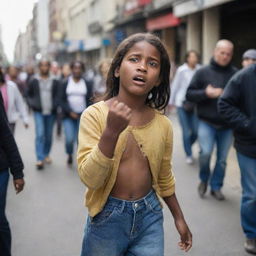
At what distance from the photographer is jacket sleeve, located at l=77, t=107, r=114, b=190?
1970 millimetres

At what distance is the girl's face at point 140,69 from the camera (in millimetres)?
2137

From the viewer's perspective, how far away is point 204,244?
4.39 meters

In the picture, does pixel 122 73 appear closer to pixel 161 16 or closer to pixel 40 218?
pixel 40 218

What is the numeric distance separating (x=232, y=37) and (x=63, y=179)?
7657 millimetres

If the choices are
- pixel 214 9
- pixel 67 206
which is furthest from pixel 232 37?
pixel 67 206

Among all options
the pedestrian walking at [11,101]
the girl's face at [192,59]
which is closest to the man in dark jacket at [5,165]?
the pedestrian walking at [11,101]

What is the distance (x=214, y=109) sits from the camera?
5.62m

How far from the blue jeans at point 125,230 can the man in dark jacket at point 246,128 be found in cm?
192

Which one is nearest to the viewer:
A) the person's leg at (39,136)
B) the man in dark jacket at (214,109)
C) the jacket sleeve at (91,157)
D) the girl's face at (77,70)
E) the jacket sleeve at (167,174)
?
the jacket sleeve at (91,157)

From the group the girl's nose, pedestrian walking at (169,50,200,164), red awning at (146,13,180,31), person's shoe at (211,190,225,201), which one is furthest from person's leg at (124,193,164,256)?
red awning at (146,13,180,31)

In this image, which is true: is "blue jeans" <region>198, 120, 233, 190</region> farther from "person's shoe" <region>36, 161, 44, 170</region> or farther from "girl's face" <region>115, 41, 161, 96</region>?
"girl's face" <region>115, 41, 161, 96</region>

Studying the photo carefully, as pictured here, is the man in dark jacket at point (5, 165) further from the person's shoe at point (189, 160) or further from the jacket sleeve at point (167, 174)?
the person's shoe at point (189, 160)

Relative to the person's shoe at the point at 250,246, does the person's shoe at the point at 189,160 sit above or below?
below

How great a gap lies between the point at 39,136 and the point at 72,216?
9.73ft
